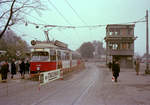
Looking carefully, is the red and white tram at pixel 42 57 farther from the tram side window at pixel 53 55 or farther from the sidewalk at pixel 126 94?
the sidewalk at pixel 126 94

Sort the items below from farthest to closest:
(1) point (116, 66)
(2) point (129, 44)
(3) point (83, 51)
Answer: (3) point (83, 51) → (2) point (129, 44) → (1) point (116, 66)

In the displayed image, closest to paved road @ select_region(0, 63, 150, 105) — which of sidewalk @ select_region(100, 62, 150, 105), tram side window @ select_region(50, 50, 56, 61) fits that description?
sidewalk @ select_region(100, 62, 150, 105)

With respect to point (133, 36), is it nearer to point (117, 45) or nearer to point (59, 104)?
point (117, 45)

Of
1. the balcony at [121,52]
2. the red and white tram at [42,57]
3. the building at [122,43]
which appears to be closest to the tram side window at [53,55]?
the red and white tram at [42,57]

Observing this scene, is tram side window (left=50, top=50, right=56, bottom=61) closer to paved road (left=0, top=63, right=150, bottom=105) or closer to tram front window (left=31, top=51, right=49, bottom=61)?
tram front window (left=31, top=51, right=49, bottom=61)

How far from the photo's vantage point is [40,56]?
1872cm

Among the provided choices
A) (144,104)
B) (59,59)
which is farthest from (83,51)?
(144,104)

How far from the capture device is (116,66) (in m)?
15.4

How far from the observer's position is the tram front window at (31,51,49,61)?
18516 mm

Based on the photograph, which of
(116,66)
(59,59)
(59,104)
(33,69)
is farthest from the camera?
(59,59)

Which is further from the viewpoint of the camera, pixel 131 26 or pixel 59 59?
pixel 131 26

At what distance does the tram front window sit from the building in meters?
24.7

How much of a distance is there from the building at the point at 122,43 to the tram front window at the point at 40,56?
971 inches

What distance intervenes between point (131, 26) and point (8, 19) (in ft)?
108
